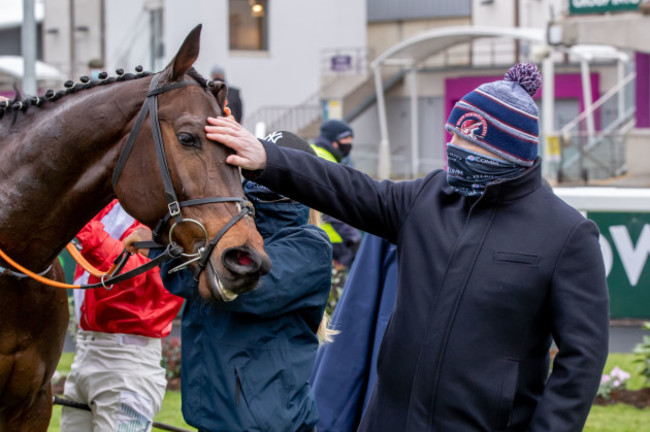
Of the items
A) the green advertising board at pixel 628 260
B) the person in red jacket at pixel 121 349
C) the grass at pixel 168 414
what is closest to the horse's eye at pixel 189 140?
the person in red jacket at pixel 121 349

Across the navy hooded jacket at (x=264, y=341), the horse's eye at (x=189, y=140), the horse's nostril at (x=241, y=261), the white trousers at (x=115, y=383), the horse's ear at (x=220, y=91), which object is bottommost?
the white trousers at (x=115, y=383)

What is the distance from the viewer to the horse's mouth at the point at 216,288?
9.36ft

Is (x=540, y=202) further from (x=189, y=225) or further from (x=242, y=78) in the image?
(x=242, y=78)

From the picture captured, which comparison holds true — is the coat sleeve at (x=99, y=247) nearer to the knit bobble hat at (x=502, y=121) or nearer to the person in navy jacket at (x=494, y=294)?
the person in navy jacket at (x=494, y=294)

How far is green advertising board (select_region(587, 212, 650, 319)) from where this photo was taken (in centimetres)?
783

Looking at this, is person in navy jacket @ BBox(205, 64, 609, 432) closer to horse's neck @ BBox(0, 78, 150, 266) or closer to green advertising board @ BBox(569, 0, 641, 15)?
horse's neck @ BBox(0, 78, 150, 266)

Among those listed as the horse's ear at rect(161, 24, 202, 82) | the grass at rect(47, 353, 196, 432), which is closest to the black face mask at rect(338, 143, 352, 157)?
the grass at rect(47, 353, 196, 432)

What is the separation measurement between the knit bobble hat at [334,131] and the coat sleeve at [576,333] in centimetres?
717

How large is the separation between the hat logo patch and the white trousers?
6.81 feet

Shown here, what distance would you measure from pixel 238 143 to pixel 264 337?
2.53ft

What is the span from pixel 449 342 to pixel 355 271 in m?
1.03

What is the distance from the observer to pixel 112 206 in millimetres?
4285

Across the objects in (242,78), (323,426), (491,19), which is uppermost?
(491,19)

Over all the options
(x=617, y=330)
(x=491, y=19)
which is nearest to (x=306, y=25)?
(x=491, y=19)
